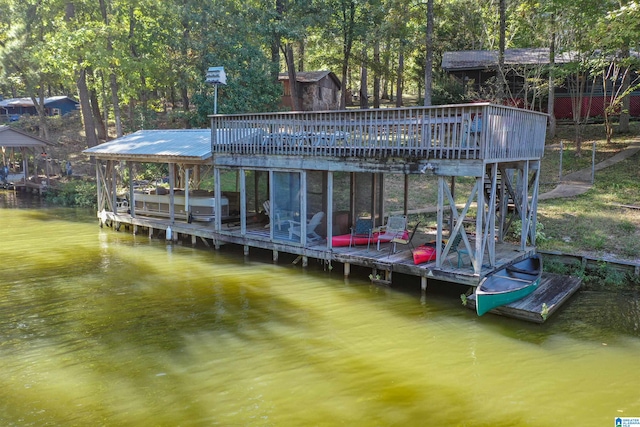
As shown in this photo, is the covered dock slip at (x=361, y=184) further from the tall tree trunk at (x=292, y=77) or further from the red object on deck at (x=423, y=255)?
the tall tree trunk at (x=292, y=77)

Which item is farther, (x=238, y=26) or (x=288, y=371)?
(x=238, y=26)

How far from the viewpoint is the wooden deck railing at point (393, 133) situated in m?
11.3

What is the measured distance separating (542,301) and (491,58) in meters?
21.3

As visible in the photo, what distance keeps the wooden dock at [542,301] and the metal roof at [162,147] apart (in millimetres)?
10576

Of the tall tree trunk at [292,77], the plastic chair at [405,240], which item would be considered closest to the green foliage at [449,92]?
the tall tree trunk at [292,77]

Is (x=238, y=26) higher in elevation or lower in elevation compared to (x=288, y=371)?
higher

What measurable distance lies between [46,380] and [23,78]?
31977mm

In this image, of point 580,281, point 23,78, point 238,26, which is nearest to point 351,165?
point 580,281

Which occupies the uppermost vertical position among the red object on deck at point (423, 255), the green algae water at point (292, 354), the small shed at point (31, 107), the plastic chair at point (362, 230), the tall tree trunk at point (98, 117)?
the small shed at point (31, 107)

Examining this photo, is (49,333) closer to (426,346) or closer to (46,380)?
(46,380)

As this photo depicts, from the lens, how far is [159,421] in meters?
6.85

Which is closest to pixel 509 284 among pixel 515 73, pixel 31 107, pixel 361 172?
pixel 361 172

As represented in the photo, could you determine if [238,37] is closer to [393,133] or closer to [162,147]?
[162,147]

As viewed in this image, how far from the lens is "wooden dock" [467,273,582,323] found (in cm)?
1042
